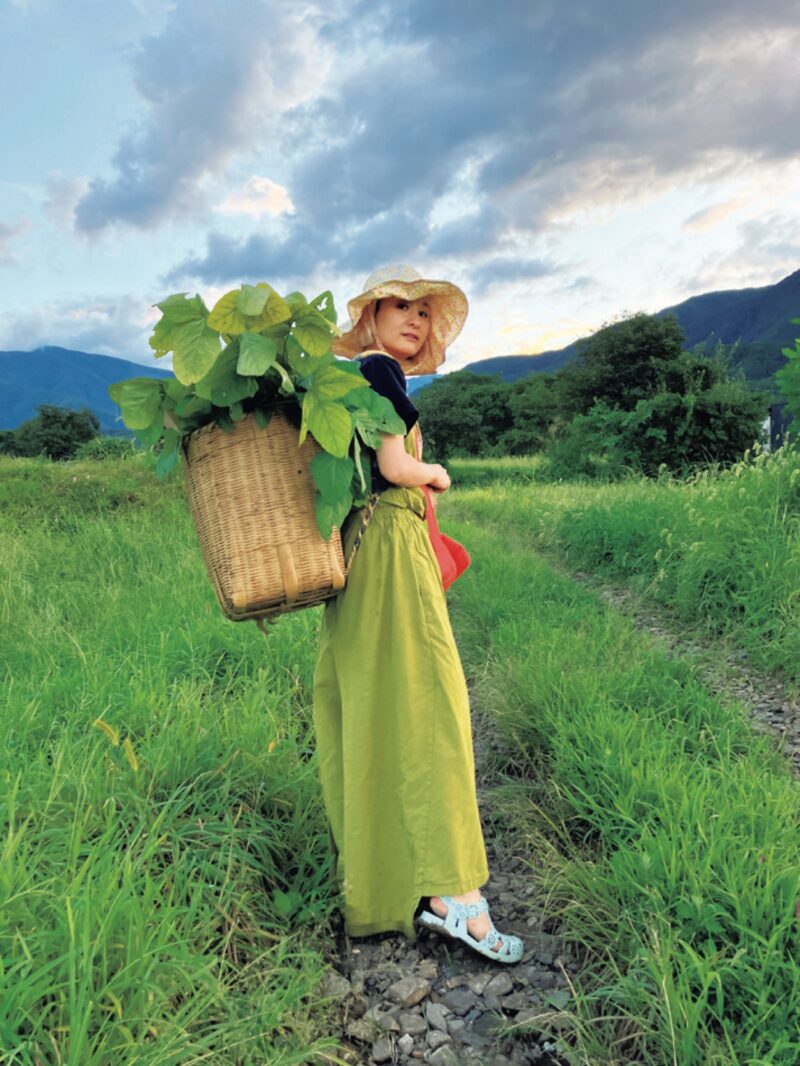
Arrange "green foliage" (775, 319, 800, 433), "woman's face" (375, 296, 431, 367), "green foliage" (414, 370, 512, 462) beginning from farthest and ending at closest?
"green foliage" (414, 370, 512, 462) → "green foliage" (775, 319, 800, 433) → "woman's face" (375, 296, 431, 367)

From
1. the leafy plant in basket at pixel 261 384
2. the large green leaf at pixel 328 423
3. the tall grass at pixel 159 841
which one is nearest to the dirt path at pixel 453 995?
the tall grass at pixel 159 841

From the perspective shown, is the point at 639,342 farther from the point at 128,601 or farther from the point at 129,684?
the point at 129,684

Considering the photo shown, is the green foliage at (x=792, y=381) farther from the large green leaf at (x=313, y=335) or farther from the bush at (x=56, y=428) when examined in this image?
the bush at (x=56, y=428)

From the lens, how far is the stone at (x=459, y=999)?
6.81 ft

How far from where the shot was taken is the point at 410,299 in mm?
2230

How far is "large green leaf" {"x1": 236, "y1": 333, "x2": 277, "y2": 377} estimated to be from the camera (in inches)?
65.7

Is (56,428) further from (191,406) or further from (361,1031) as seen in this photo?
(361,1031)

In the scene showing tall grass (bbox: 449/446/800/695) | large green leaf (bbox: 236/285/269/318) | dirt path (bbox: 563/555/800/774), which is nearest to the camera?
large green leaf (bbox: 236/285/269/318)

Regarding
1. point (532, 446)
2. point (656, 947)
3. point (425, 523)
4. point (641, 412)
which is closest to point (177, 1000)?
point (656, 947)

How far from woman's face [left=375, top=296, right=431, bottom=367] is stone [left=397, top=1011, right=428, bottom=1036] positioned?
1883 mm

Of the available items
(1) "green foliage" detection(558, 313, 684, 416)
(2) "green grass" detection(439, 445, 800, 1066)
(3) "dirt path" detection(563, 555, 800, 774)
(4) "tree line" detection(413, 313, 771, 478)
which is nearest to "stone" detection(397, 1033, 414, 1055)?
(2) "green grass" detection(439, 445, 800, 1066)

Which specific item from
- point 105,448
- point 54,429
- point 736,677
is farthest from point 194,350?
point 54,429

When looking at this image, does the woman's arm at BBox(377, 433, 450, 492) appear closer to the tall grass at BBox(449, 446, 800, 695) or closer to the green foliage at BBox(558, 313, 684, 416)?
the tall grass at BBox(449, 446, 800, 695)

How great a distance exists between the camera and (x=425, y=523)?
229 cm
